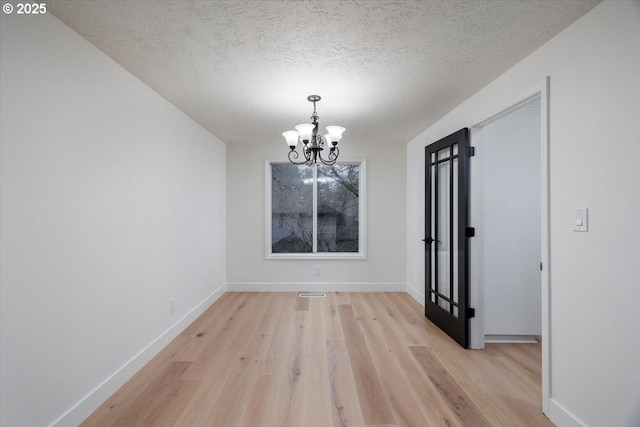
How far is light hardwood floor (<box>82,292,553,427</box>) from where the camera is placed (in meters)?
1.88

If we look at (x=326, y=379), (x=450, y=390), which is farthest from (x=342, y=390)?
(x=450, y=390)

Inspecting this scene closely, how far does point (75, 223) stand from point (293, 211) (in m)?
3.30

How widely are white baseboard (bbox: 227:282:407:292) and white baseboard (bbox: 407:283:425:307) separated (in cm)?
14

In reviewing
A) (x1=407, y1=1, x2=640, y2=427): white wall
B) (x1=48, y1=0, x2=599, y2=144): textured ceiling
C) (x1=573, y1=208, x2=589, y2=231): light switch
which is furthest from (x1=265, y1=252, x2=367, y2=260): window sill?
(x1=573, y1=208, x2=589, y2=231): light switch

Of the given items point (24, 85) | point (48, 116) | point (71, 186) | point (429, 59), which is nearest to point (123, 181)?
point (71, 186)

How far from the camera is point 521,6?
158cm

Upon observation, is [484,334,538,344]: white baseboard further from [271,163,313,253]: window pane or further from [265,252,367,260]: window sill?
[271,163,313,253]: window pane

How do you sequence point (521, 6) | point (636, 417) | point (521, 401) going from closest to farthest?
1. point (636, 417)
2. point (521, 6)
3. point (521, 401)

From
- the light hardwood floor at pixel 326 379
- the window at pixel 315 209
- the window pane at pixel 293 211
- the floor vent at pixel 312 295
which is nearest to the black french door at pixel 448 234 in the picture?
the light hardwood floor at pixel 326 379

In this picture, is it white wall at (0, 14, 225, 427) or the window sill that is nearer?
white wall at (0, 14, 225, 427)

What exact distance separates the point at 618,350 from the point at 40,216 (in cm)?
316

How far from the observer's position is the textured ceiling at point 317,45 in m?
1.60

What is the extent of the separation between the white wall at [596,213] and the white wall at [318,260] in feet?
9.32

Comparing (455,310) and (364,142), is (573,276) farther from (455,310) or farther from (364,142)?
(364,142)
